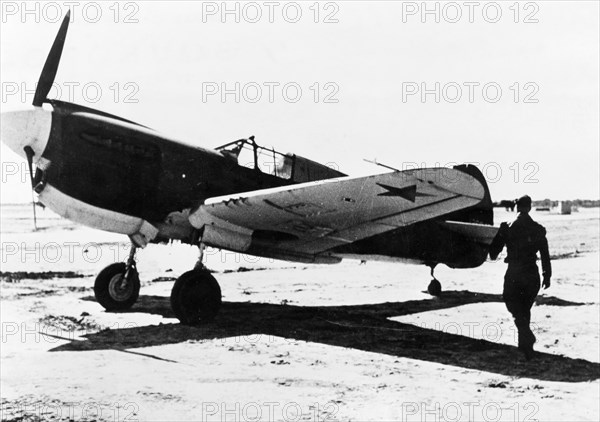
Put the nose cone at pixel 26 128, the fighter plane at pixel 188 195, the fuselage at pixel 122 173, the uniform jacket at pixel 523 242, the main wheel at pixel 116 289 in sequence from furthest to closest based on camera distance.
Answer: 1. the main wheel at pixel 116 289
2. the fuselage at pixel 122 173
3. the nose cone at pixel 26 128
4. the fighter plane at pixel 188 195
5. the uniform jacket at pixel 523 242

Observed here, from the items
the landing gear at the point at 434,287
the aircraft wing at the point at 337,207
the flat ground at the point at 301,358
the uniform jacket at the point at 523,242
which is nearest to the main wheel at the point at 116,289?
the flat ground at the point at 301,358

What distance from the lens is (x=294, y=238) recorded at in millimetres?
7961

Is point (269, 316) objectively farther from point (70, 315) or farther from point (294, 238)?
point (70, 315)

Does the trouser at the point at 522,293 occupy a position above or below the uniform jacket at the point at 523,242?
below

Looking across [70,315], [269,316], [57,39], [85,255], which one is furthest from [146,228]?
[85,255]

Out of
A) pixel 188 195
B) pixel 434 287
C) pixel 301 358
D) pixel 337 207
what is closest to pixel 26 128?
pixel 188 195

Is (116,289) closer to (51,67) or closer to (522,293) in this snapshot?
A: (51,67)

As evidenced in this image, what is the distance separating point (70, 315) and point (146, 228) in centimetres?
156

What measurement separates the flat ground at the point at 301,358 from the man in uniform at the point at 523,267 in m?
0.32

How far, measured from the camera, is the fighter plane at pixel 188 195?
6461mm

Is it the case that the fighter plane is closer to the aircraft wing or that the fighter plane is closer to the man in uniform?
the aircraft wing

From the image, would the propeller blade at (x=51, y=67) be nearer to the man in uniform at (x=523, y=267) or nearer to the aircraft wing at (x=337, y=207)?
the aircraft wing at (x=337, y=207)

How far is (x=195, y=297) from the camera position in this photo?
7105 millimetres

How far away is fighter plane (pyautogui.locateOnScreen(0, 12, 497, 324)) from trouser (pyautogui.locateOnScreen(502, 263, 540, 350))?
872 mm
